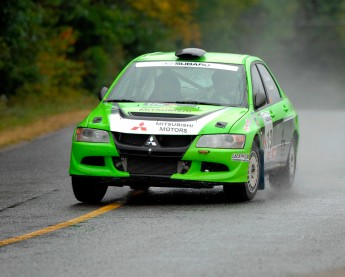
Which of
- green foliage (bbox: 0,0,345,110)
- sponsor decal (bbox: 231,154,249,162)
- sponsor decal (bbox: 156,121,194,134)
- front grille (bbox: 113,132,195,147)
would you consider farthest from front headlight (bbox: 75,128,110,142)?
green foliage (bbox: 0,0,345,110)

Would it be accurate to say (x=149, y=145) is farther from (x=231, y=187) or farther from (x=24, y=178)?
(x=24, y=178)

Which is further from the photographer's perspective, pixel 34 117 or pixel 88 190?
pixel 34 117

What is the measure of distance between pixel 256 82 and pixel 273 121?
1.52ft

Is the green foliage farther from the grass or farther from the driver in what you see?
the driver

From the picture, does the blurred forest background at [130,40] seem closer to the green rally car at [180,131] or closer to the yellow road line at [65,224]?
the green rally car at [180,131]

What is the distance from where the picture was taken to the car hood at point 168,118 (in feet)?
41.8

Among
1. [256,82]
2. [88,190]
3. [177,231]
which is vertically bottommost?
[88,190]

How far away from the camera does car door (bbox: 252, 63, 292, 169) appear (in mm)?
14067

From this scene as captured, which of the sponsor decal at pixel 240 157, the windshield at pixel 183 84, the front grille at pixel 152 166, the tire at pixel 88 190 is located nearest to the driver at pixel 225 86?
the windshield at pixel 183 84

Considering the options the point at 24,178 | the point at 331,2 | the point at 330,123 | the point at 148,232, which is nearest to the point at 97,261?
the point at 148,232

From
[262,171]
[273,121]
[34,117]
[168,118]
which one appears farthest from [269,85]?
[34,117]

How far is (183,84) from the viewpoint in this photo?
46.0 ft

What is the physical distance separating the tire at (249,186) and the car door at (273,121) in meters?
0.46

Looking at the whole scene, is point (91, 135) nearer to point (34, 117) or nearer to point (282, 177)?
point (282, 177)
